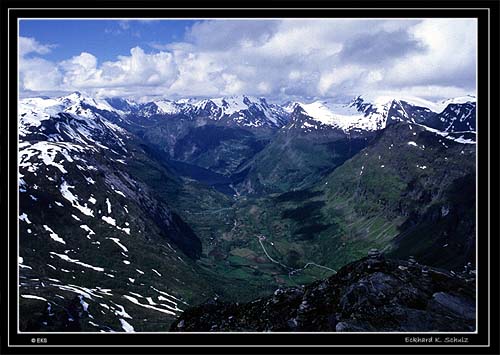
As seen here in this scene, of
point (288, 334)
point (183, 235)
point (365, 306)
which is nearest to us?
point (288, 334)

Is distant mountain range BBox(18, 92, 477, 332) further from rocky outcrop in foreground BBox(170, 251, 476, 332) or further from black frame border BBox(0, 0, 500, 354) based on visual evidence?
black frame border BBox(0, 0, 500, 354)

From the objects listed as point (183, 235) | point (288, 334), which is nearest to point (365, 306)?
point (288, 334)

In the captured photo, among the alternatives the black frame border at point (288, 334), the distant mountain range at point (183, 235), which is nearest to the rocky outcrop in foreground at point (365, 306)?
the black frame border at point (288, 334)

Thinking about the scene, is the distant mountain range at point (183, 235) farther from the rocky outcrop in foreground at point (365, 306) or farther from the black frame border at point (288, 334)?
the black frame border at point (288, 334)

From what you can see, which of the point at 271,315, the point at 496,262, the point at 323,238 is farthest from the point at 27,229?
the point at 323,238

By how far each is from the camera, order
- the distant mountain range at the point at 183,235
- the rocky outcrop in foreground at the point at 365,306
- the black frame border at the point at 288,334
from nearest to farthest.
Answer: the black frame border at the point at 288,334 < the rocky outcrop in foreground at the point at 365,306 < the distant mountain range at the point at 183,235

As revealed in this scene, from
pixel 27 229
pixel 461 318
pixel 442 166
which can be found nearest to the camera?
pixel 461 318

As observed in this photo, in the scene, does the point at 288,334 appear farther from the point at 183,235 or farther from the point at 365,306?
the point at 183,235
